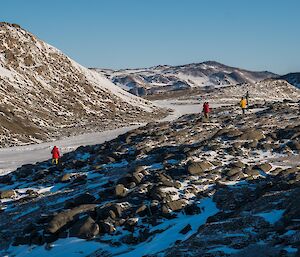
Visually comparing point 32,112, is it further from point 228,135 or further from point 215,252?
point 215,252

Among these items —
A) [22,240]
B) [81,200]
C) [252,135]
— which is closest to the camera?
[22,240]

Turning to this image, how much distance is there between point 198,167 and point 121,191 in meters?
3.74

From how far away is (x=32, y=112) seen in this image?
55.9 metres

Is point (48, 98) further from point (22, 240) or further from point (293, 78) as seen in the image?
point (293, 78)

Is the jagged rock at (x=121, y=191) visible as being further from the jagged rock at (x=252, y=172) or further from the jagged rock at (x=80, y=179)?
the jagged rock at (x=252, y=172)

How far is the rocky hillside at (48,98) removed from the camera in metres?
51.0

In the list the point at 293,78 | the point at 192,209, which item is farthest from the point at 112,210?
the point at 293,78

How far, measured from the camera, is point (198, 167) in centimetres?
1958

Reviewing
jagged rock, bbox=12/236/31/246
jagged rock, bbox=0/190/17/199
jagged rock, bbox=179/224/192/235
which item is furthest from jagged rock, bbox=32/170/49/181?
jagged rock, bbox=179/224/192/235

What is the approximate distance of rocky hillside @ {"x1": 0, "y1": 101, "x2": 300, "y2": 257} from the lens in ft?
41.0

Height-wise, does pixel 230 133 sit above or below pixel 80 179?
above

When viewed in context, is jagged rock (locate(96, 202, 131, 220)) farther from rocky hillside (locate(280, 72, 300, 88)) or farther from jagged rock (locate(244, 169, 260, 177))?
rocky hillside (locate(280, 72, 300, 88))

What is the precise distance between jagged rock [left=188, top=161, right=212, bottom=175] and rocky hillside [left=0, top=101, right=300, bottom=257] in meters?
0.06

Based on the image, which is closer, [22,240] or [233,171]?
[22,240]
